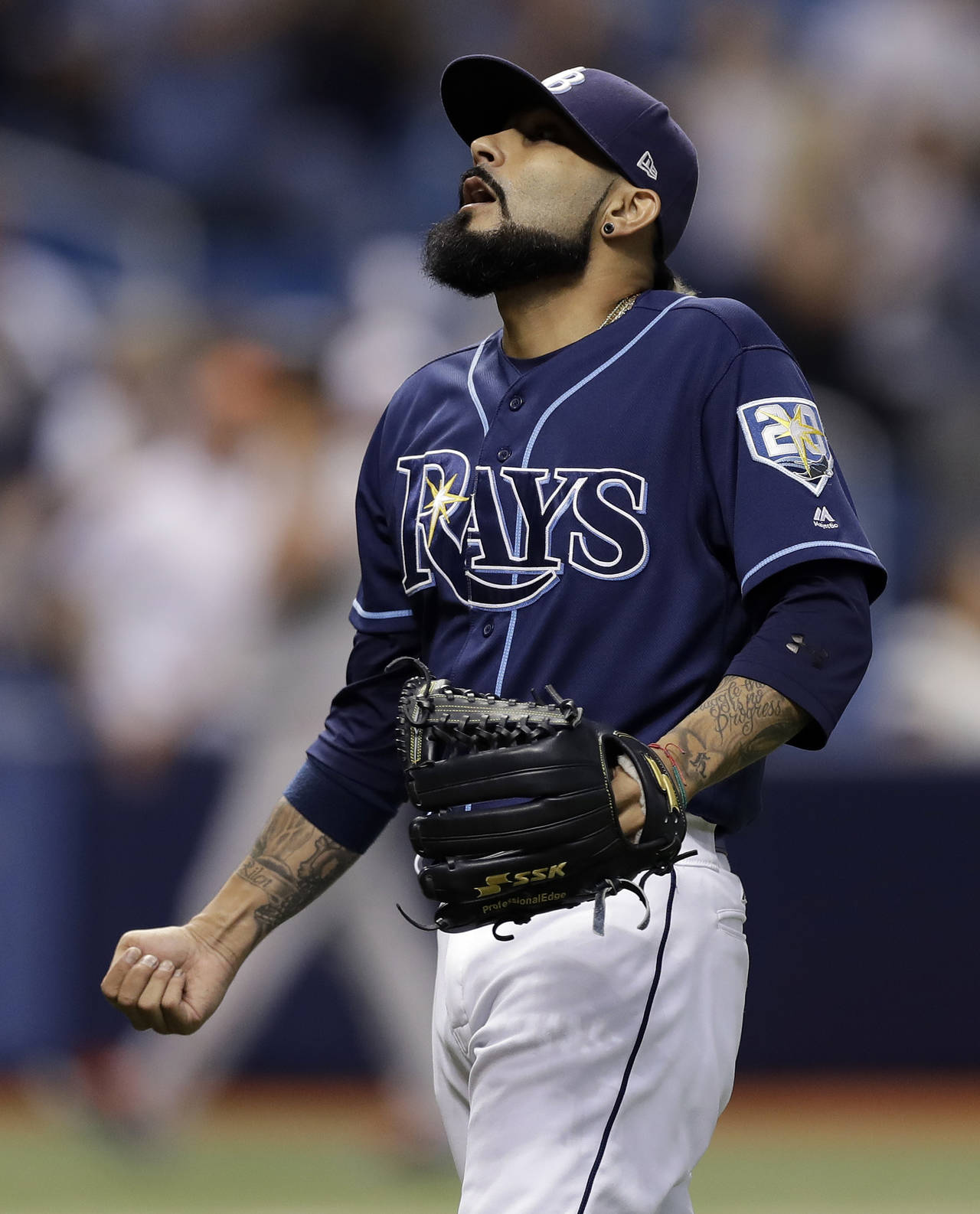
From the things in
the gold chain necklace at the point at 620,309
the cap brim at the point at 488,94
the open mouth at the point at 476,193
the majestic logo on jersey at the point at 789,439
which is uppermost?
the cap brim at the point at 488,94

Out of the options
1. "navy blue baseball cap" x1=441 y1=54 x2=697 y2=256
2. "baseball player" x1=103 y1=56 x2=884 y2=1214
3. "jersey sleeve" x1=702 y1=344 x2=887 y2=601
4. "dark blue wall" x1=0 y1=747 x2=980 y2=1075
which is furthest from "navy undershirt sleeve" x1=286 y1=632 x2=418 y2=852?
"dark blue wall" x1=0 y1=747 x2=980 y2=1075

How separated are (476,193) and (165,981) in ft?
4.05


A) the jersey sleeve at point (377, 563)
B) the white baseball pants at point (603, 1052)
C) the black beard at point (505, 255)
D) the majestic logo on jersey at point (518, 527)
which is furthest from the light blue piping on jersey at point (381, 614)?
the white baseball pants at point (603, 1052)

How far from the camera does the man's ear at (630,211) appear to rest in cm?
254

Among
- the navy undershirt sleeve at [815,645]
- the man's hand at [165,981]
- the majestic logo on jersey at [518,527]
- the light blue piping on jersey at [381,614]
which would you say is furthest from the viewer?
the light blue piping on jersey at [381,614]

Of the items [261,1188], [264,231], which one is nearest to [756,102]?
[264,231]

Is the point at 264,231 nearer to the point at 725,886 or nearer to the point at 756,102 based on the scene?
the point at 756,102

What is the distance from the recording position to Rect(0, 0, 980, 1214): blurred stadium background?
5.52m

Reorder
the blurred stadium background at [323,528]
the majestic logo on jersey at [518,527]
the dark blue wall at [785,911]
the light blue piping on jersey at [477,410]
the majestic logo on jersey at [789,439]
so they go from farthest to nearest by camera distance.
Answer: the dark blue wall at [785,911] → the blurred stadium background at [323,528] → the light blue piping on jersey at [477,410] → the majestic logo on jersey at [518,527] → the majestic logo on jersey at [789,439]

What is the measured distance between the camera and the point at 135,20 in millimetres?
8766

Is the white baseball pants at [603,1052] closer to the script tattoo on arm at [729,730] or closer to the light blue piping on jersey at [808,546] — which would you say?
the script tattoo on arm at [729,730]

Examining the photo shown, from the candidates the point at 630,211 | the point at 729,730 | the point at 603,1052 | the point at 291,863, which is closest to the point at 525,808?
the point at 729,730

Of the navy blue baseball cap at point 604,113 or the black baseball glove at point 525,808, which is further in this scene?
the navy blue baseball cap at point 604,113

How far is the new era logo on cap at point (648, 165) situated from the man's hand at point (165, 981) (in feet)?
4.26
